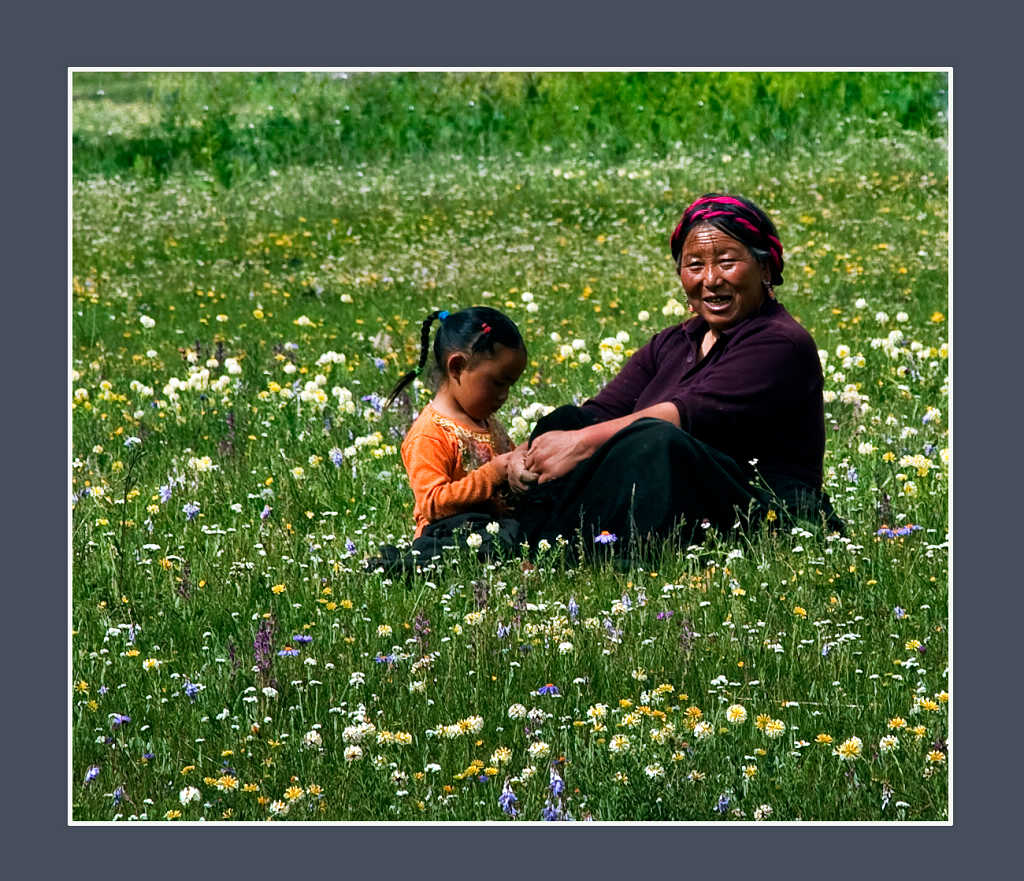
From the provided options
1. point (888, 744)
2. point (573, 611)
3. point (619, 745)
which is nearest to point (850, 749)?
point (888, 744)

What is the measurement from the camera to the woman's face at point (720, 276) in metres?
7.81

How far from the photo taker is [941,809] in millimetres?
5844

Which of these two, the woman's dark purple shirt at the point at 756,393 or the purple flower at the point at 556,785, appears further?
the woman's dark purple shirt at the point at 756,393

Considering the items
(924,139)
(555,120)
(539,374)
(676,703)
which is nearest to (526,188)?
(555,120)

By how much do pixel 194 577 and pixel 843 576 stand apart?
3020 millimetres

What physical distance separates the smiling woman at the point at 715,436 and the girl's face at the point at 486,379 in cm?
30

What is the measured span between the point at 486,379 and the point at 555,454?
479 millimetres

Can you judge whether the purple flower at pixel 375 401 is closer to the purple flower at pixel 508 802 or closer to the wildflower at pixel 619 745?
the wildflower at pixel 619 745

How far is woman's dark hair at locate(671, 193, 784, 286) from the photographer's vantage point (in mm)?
7785

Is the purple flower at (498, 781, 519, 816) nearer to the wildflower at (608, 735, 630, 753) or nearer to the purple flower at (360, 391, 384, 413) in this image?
the wildflower at (608, 735, 630, 753)

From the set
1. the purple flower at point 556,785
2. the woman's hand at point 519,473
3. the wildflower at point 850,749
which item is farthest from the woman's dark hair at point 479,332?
the wildflower at point 850,749

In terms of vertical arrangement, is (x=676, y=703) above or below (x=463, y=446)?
below

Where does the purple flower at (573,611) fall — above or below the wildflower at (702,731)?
above

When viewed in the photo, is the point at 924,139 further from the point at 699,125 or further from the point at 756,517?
the point at 756,517
